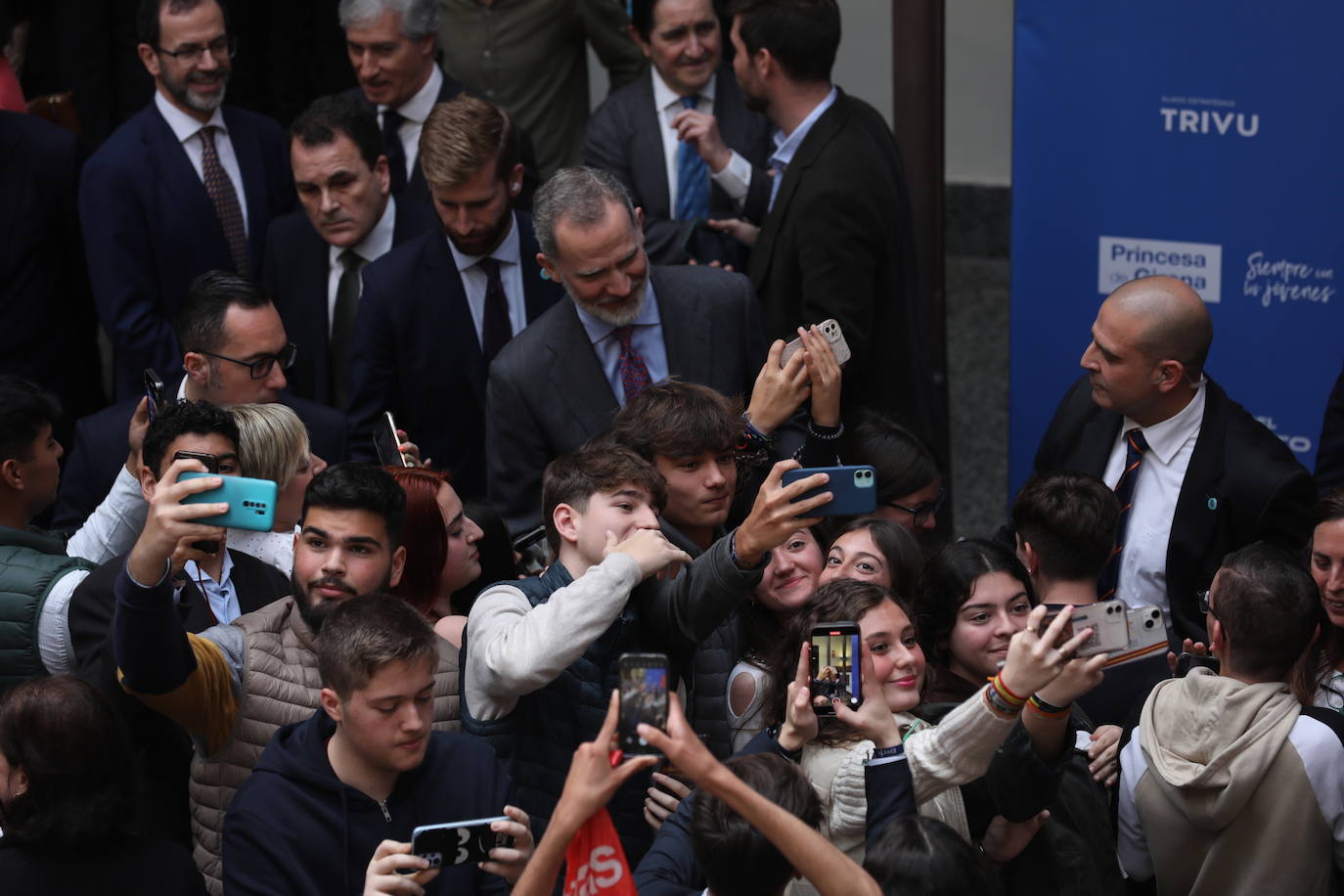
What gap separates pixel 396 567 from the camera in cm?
455

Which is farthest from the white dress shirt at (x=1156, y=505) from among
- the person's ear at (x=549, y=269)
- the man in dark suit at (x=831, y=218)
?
the person's ear at (x=549, y=269)

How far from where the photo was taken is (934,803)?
3941 mm

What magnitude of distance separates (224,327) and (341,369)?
3.16 ft

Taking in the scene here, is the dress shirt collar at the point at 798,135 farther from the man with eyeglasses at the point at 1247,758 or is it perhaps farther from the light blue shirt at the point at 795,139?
the man with eyeglasses at the point at 1247,758

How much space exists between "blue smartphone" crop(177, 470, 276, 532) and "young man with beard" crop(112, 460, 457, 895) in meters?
0.05

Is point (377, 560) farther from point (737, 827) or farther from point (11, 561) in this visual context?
point (737, 827)

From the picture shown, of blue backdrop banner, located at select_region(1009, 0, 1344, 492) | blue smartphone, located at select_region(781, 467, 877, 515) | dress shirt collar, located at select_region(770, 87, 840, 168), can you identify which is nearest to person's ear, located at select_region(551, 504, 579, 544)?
blue smartphone, located at select_region(781, 467, 877, 515)

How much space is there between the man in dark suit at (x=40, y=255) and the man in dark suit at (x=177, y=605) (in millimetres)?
2168

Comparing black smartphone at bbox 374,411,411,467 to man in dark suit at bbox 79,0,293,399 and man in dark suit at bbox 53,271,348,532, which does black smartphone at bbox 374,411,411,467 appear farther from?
man in dark suit at bbox 79,0,293,399

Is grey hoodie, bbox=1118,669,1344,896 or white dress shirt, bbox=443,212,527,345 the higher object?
white dress shirt, bbox=443,212,527,345

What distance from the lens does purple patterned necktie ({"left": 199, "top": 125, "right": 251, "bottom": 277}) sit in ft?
21.9

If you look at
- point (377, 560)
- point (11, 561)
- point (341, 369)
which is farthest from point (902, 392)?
point (11, 561)

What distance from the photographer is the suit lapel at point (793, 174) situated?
6.25 meters

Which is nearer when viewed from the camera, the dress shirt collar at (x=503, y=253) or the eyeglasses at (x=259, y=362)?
the eyeglasses at (x=259, y=362)
